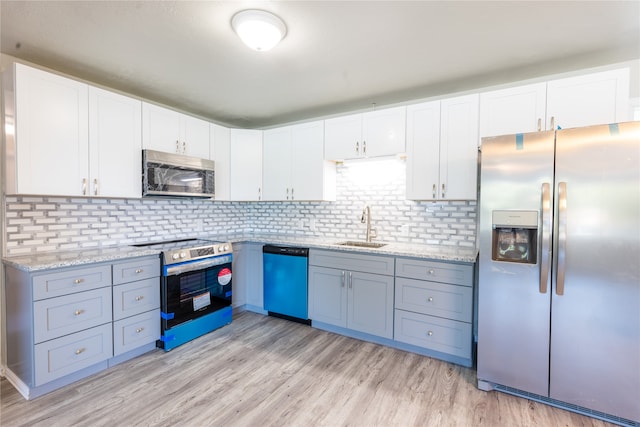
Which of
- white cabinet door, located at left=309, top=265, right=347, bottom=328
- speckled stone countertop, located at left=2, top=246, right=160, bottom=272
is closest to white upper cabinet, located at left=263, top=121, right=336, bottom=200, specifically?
white cabinet door, located at left=309, top=265, right=347, bottom=328

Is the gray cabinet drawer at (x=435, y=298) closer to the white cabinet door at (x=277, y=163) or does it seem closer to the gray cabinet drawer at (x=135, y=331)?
the white cabinet door at (x=277, y=163)

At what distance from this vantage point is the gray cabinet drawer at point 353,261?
276 cm

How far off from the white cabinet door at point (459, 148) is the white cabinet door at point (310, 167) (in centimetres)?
131

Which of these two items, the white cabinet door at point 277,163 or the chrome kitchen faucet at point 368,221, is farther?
the white cabinet door at point 277,163

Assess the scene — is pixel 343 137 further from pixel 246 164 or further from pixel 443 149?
pixel 246 164

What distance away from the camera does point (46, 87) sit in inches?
86.7

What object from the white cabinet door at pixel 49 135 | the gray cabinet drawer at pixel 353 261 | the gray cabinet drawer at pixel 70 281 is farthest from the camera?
the gray cabinet drawer at pixel 353 261

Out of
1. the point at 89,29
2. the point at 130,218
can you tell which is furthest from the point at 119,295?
the point at 89,29

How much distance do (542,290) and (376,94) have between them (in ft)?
7.55

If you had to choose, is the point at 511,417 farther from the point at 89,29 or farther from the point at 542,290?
the point at 89,29

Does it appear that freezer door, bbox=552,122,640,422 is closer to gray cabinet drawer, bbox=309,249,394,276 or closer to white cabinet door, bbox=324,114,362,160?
gray cabinet drawer, bbox=309,249,394,276

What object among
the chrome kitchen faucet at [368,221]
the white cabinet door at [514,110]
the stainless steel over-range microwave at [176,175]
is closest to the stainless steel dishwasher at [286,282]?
the chrome kitchen faucet at [368,221]

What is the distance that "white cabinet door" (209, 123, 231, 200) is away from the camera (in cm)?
356

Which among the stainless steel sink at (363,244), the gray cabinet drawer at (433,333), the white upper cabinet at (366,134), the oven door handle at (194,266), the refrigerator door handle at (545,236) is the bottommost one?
the gray cabinet drawer at (433,333)
